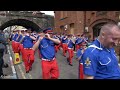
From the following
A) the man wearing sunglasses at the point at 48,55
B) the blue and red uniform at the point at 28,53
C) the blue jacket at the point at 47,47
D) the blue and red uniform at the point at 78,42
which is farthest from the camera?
the blue and red uniform at the point at 78,42

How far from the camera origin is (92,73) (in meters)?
2.62

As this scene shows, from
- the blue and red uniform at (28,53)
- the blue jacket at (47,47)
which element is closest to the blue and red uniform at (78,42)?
the blue and red uniform at (28,53)

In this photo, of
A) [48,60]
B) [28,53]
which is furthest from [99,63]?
[28,53]

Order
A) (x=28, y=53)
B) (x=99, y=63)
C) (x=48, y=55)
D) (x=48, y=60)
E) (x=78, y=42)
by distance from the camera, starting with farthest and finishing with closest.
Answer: (x=78, y=42) < (x=28, y=53) < (x=48, y=55) < (x=48, y=60) < (x=99, y=63)

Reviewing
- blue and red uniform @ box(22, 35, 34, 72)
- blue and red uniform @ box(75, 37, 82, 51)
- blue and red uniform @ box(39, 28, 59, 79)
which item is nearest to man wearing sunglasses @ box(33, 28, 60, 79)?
blue and red uniform @ box(39, 28, 59, 79)

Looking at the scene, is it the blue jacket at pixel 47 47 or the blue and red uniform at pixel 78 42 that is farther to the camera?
the blue and red uniform at pixel 78 42

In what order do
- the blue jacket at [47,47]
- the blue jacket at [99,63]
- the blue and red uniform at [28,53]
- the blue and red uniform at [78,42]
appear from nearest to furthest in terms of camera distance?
the blue jacket at [99,63] < the blue jacket at [47,47] < the blue and red uniform at [28,53] < the blue and red uniform at [78,42]

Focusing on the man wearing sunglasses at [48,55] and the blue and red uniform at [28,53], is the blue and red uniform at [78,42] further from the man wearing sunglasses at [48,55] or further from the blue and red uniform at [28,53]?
the man wearing sunglasses at [48,55]

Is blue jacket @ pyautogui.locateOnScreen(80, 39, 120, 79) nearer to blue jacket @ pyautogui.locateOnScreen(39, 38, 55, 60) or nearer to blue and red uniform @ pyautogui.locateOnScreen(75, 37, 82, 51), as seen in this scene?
blue jacket @ pyautogui.locateOnScreen(39, 38, 55, 60)

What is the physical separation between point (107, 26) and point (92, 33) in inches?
642

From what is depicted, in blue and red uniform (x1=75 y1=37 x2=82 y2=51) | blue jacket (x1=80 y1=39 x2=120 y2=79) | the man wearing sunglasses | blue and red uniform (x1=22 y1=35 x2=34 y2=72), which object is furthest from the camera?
blue and red uniform (x1=75 y1=37 x2=82 y2=51)

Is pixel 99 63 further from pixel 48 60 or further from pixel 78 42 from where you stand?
pixel 78 42
